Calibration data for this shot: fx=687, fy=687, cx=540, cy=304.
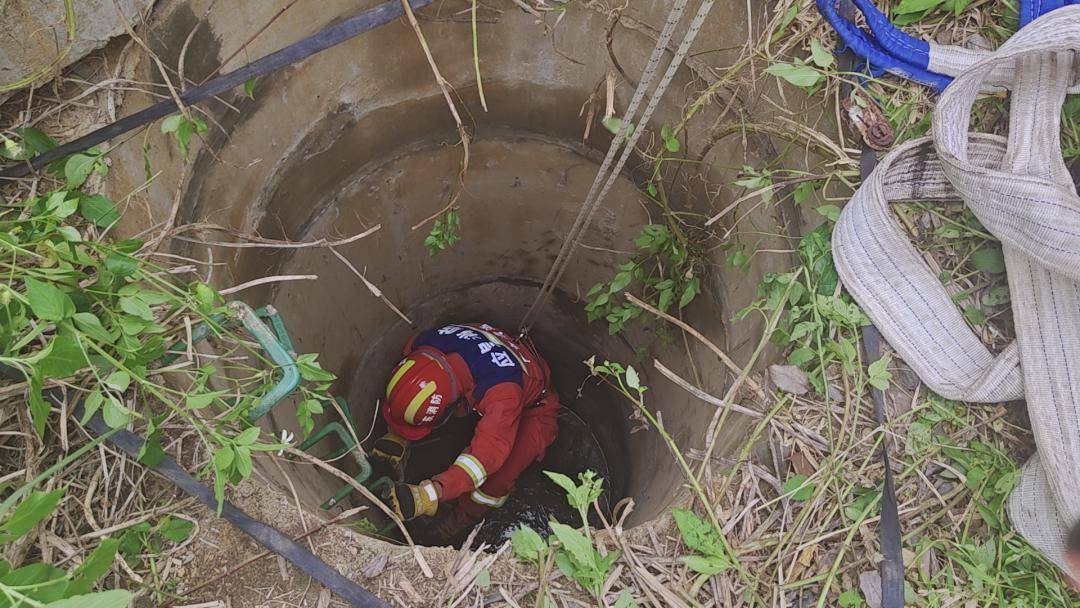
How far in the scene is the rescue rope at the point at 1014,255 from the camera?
140 centimetres

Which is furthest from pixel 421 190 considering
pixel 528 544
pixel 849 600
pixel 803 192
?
pixel 849 600

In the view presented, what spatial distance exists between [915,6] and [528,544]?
1668mm

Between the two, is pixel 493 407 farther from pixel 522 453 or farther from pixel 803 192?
pixel 803 192

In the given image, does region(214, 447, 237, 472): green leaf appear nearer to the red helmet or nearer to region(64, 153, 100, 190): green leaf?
region(64, 153, 100, 190): green leaf

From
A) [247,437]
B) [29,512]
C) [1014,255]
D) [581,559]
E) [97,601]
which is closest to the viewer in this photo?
[97,601]

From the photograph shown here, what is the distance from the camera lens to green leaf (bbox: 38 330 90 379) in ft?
3.76

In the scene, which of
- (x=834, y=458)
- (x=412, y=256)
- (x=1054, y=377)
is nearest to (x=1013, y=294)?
(x=1054, y=377)

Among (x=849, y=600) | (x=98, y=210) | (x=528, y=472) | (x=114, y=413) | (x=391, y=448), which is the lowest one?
(x=528, y=472)

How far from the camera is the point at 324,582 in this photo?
1464 mm

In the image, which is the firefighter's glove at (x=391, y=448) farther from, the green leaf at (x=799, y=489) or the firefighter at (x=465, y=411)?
the green leaf at (x=799, y=489)

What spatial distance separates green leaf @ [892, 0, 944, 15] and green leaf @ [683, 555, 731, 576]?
1.47 metres

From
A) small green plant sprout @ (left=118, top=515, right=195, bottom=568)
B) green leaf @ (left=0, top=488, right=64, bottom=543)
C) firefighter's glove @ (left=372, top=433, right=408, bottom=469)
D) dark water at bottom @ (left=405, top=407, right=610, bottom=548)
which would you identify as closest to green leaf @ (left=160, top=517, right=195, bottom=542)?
small green plant sprout @ (left=118, top=515, right=195, bottom=568)

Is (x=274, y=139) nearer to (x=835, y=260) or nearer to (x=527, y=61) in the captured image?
(x=527, y=61)

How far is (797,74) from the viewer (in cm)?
168
